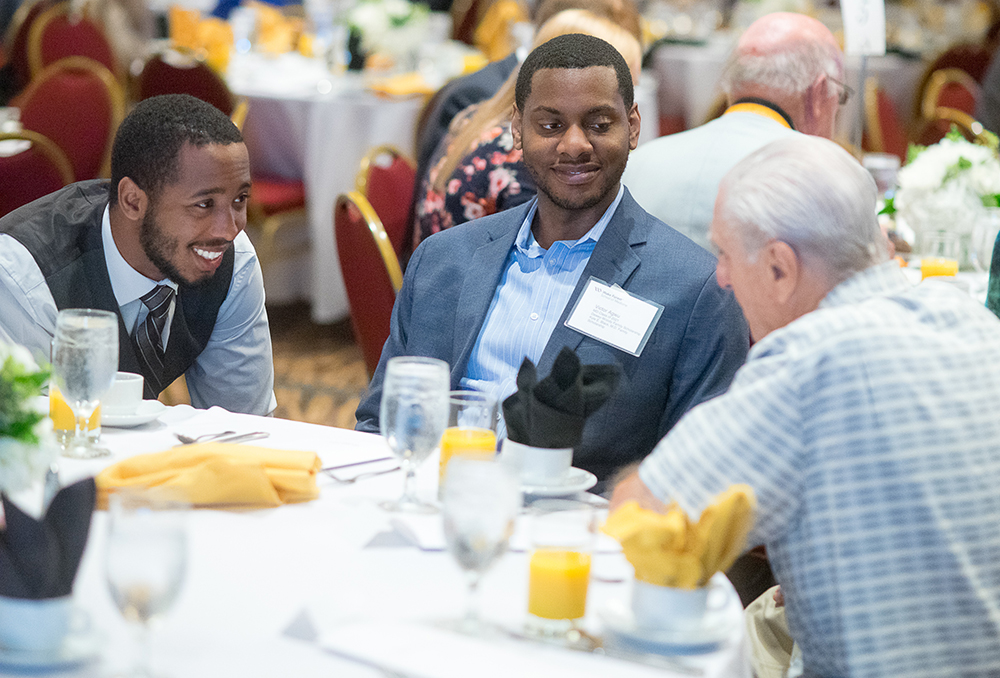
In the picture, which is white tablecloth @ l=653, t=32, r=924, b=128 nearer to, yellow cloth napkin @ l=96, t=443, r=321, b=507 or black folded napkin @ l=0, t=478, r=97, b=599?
yellow cloth napkin @ l=96, t=443, r=321, b=507

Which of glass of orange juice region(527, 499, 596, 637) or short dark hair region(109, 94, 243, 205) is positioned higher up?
short dark hair region(109, 94, 243, 205)

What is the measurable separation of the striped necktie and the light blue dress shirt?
0.62 m

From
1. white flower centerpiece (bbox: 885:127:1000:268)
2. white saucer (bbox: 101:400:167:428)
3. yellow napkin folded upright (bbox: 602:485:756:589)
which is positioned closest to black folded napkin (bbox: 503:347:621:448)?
yellow napkin folded upright (bbox: 602:485:756:589)

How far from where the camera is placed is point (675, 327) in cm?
209

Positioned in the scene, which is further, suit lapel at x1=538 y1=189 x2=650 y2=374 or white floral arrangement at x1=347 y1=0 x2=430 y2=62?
white floral arrangement at x1=347 y1=0 x2=430 y2=62

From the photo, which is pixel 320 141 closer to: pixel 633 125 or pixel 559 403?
pixel 633 125

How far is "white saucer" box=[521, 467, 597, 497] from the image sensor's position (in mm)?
1576

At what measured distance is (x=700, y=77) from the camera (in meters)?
7.38

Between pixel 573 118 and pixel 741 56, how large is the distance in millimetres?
1214

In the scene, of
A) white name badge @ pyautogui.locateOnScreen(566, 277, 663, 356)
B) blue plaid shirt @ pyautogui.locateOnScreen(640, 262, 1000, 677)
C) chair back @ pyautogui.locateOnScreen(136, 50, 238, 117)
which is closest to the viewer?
blue plaid shirt @ pyautogui.locateOnScreen(640, 262, 1000, 677)

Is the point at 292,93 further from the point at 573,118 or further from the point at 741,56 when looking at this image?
the point at 573,118

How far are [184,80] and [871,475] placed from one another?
4422 millimetres

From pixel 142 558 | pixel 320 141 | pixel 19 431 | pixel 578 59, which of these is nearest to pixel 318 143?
pixel 320 141

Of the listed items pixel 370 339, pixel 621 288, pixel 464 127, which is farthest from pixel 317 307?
pixel 621 288
